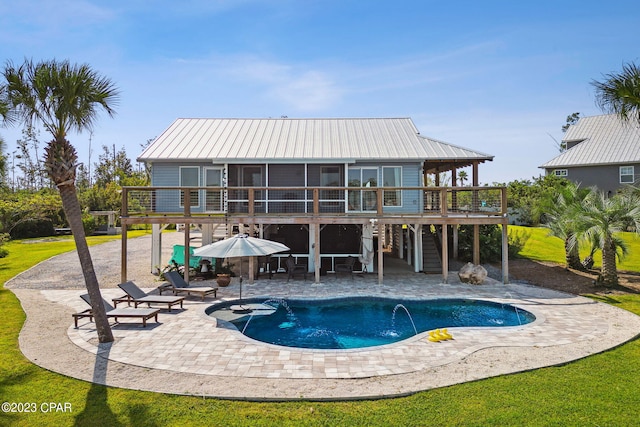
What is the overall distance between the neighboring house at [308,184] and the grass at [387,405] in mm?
9531

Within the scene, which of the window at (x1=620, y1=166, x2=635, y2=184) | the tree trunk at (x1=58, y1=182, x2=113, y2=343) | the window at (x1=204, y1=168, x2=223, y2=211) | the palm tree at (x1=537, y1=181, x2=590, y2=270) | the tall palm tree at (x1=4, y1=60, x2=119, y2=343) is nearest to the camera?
the tall palm tree at (x1=4, y1=60, x2=119, y2=343)

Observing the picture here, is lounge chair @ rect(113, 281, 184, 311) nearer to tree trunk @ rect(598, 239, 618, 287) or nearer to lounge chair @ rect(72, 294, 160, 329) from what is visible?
lounge chair @ rect(72, 294, 160, 329)

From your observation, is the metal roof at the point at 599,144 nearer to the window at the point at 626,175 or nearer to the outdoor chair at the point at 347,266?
the window at the point at 626,175

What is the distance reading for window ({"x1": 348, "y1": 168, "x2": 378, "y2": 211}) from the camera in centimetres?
1830

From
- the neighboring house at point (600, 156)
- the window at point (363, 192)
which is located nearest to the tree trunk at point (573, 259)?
the window at point (363, 192)

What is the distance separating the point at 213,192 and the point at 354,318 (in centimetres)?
1000

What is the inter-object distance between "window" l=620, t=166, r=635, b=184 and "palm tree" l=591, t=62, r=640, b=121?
27255 mm

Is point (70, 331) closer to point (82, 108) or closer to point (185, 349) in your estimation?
point (185, 349)

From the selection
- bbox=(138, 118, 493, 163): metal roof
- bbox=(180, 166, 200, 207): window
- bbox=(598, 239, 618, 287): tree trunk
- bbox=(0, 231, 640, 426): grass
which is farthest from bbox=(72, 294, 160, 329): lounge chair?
bbox=(598, 239, 618, 287): tree trunk

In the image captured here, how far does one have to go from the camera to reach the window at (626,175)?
32656 millimetres

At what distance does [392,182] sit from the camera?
62.1 feet

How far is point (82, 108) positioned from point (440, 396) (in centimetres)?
927

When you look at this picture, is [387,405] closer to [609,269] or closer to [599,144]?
[609,269]

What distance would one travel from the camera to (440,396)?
254 inches
